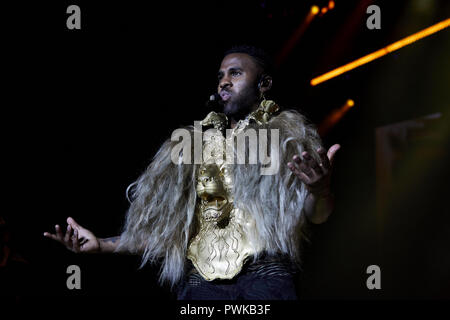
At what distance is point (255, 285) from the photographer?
234 cm

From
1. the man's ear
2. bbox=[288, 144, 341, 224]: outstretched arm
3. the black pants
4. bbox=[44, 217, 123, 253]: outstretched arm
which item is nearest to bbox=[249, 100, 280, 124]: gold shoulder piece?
the man's ear

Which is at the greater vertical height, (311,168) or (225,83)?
(225,83)

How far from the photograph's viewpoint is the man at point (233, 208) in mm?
2344

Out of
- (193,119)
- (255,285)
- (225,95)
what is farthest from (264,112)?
(193,119)

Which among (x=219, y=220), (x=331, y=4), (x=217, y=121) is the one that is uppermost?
(x=331, y=4)

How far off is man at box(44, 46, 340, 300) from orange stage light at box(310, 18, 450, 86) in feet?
4.94

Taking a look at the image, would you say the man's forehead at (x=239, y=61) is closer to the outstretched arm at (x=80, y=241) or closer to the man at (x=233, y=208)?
the man at (x=233, y=208)

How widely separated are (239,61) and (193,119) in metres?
1.02

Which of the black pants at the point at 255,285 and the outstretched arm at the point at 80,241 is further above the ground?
the outstretched arm at the point at 80,241

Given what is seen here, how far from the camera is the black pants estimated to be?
7.52ft

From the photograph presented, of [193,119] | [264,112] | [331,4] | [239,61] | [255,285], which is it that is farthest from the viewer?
[331,4]

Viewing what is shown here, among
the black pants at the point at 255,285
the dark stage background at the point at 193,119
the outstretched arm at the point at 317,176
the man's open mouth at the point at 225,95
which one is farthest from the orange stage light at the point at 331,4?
the black pants at the point at 255,285

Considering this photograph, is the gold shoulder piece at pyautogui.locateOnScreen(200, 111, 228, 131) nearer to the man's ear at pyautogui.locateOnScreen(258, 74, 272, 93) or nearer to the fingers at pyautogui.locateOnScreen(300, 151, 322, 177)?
the man's ear at pyautogui.locateOnScreen(258, 74, 272, 93)

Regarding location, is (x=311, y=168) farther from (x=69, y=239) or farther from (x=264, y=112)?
(x=69, y=239)
